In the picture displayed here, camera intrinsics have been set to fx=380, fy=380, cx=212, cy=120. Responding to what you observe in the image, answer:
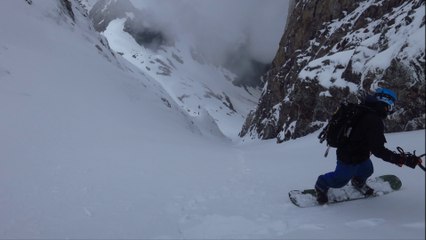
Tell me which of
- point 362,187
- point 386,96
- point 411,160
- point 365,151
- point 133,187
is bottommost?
point 133,187

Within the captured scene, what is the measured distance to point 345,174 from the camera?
21.4 feet

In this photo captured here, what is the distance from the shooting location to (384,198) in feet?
21.5

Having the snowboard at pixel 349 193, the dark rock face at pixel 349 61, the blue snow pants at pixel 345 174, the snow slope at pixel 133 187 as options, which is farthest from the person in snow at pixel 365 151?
the dark rock face at pixel 349 61

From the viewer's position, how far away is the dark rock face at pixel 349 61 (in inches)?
585

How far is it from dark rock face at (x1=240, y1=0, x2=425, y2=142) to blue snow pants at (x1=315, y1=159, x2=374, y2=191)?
8.06 ft

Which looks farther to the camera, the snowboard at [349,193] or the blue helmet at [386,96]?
the snowboard at [349,193]

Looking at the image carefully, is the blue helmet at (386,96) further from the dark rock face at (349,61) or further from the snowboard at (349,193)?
the snowboard at (349,193)

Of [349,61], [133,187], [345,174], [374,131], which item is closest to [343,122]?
[374,131]

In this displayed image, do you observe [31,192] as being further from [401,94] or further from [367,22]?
[367,22]

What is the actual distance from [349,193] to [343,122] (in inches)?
66.5

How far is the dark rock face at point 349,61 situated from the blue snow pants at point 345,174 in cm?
246

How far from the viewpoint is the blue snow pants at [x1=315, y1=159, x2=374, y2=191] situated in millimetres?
6484

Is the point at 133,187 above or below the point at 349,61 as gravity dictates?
below

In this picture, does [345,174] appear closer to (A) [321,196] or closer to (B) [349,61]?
(A) [321,196]
